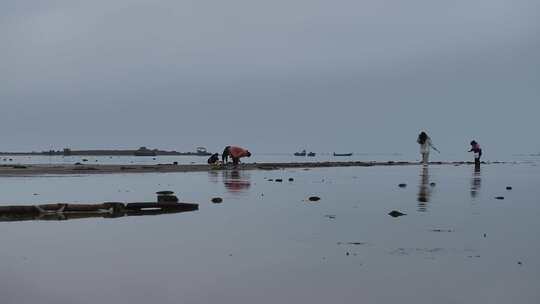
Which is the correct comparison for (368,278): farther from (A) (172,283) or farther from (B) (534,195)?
(B) (534,195)

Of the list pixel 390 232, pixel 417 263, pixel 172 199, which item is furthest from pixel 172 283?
pixel 172 199

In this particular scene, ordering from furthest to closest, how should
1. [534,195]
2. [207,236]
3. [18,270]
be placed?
1. [534,195]
2. [207,236]
3. [18,270]

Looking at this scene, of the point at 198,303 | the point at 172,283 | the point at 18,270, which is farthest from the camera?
the point at 18,270

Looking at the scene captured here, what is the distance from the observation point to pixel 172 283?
34.9ft

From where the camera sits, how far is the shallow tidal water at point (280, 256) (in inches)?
398

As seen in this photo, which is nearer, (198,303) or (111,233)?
(198,303)

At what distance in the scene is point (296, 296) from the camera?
32.6ft

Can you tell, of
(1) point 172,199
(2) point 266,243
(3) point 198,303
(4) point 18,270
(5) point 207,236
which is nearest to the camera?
(3) point 198,303

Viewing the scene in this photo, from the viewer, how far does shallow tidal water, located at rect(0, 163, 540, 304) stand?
10.1m

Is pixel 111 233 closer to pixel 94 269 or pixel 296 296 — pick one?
pixel 94 269

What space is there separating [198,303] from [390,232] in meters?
8.50

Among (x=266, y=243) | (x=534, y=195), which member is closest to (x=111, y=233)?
(x=266, y=243)

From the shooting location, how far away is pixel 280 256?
13.3m

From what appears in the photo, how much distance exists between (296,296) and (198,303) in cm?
144
